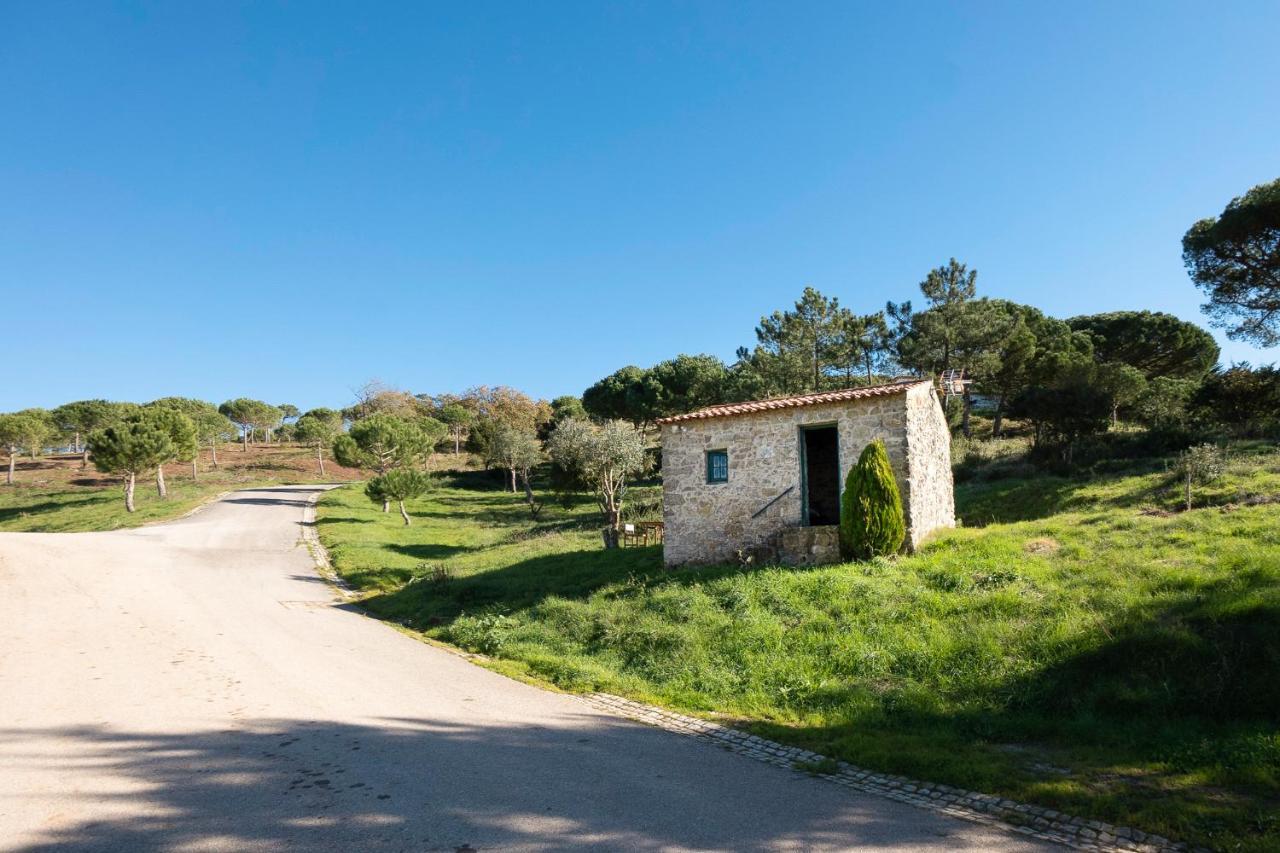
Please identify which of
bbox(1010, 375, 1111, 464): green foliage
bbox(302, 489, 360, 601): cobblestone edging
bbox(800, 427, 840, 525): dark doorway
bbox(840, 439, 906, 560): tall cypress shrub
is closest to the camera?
bbox(840, 439, 906, 560): tall cypress shrub

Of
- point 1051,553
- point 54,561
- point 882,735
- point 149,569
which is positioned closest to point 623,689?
point 882,735

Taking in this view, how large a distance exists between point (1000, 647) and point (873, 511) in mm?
4305

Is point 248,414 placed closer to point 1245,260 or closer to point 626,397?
point 626,397

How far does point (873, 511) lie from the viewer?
12.2 metres

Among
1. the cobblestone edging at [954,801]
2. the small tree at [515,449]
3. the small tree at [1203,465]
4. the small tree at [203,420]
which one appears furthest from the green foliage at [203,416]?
the small tree at [1203,465]

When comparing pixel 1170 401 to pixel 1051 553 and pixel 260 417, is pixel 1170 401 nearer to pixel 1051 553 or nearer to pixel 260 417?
pixel 1051 553

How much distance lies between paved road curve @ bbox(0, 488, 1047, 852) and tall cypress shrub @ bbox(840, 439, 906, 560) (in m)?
6.84

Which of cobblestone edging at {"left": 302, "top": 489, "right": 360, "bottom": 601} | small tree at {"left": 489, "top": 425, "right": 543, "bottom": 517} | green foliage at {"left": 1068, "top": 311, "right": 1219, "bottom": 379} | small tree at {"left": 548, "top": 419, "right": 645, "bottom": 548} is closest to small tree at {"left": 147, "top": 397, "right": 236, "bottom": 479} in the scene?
small tree at {"left": 489, "top": 425, "right": 543, "bottom": 517}

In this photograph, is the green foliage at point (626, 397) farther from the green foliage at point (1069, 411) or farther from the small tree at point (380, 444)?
the green foliage at point (1069, 411)

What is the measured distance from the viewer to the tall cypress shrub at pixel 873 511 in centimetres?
1216

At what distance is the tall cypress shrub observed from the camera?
479 inches

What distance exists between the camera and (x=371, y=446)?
40.3m

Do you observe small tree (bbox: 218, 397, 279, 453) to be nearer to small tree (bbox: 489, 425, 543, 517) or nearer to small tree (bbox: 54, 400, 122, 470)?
small tree (bbox: 54, 400, 122, 470)

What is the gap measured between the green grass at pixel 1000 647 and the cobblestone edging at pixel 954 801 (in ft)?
0.56
